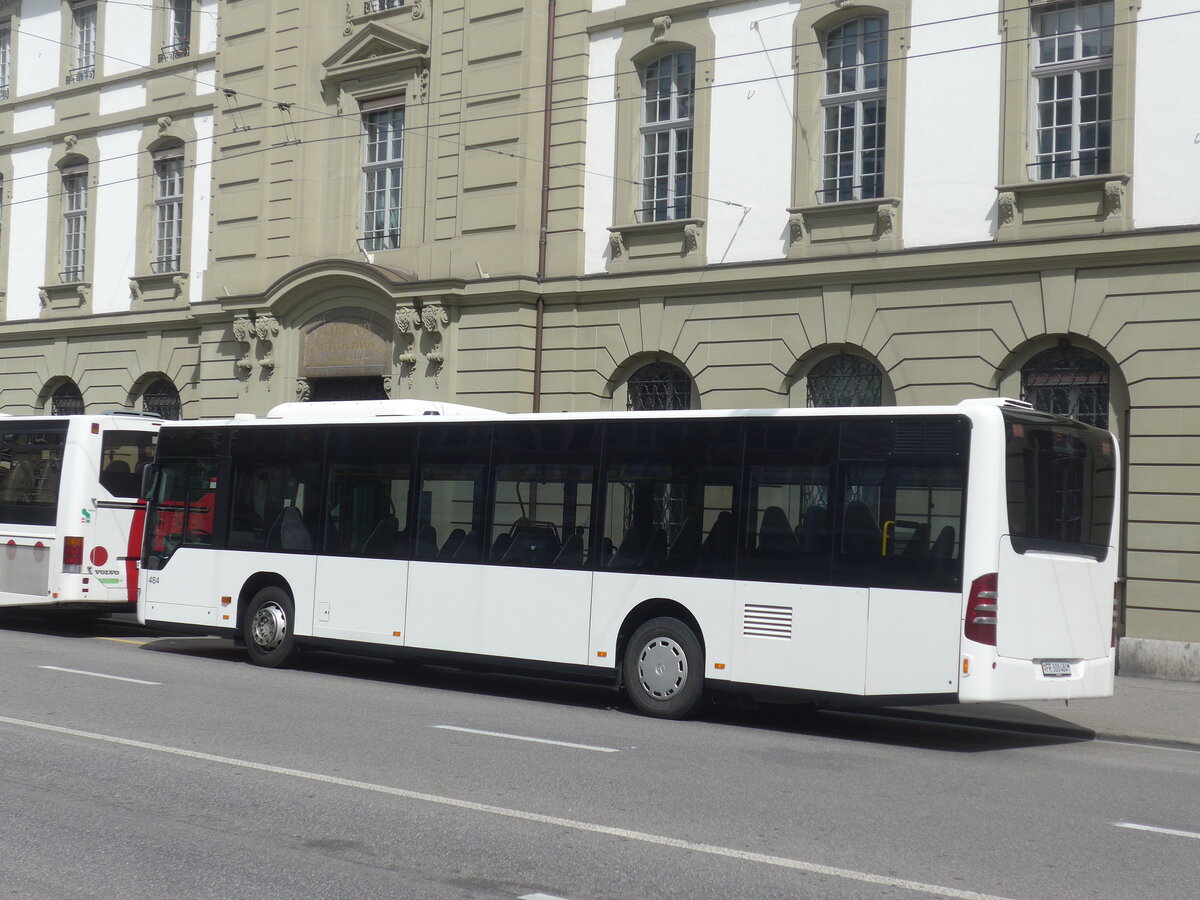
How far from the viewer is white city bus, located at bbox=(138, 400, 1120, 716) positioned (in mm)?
10969

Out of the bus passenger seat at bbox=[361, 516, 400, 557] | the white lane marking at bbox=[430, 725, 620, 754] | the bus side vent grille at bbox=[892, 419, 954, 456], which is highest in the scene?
the bus side vent grille at bbox=[892, 419, 954, 456]

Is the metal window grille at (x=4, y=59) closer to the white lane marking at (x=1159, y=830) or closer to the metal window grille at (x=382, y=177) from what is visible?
the metal window grille at (x=382, y=177)

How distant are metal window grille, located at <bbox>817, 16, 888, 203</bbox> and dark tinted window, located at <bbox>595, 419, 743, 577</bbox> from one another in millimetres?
7885

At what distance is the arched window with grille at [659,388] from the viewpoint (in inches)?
830

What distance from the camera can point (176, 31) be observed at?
28406 mm

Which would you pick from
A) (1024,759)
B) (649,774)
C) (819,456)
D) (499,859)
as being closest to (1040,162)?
(819,456)

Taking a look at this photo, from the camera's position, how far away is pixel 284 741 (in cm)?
987

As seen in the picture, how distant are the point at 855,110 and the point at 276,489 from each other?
9.35 m

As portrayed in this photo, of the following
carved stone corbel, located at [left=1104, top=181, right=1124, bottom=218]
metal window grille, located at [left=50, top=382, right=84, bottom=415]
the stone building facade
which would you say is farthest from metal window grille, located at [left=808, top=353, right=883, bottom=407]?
metal window grille, located at [left=50, top=382, right=84, bottom=415]

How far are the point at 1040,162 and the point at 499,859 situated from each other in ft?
44.7

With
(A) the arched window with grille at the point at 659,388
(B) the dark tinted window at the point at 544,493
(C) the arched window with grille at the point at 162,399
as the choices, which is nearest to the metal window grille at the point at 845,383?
(A) the arched window with grille at the point at 659,388

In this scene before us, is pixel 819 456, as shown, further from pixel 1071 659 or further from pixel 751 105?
pixel 751 105

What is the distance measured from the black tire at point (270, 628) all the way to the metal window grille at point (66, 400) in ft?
52.2

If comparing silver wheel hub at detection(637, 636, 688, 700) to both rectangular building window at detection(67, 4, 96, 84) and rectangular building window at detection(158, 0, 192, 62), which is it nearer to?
rectangular building window at detection(158, 0, 192, 62)
